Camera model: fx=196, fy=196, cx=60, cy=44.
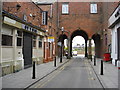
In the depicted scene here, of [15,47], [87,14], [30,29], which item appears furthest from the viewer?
[87,14]

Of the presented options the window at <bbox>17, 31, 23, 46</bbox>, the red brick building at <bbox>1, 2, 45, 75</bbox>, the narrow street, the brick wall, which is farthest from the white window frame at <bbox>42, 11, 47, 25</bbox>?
the narrow street

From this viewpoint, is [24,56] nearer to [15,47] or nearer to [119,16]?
[15,47]

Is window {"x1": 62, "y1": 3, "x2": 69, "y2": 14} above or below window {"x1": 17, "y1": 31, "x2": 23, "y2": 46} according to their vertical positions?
above

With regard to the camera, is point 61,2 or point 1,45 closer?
point 1,45

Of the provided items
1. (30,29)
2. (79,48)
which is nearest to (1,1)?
(30,29)

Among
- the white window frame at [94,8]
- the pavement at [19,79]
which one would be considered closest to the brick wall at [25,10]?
the pavement at [19,79]

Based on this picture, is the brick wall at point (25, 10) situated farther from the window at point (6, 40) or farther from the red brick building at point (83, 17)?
the red brick building at point (83, 17)

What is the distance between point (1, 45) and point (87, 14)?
2763 centimetres

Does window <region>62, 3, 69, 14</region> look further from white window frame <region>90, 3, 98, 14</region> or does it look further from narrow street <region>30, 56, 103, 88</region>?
narrow street <region>30, 56, 103, 88</region>

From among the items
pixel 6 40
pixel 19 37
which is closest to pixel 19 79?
pixel 6 40

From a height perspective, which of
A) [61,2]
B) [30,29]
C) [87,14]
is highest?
[61,2]

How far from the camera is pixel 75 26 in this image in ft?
125

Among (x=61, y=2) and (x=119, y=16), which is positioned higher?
(x=61, y=2)

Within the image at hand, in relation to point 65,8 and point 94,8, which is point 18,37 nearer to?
point 65,8
